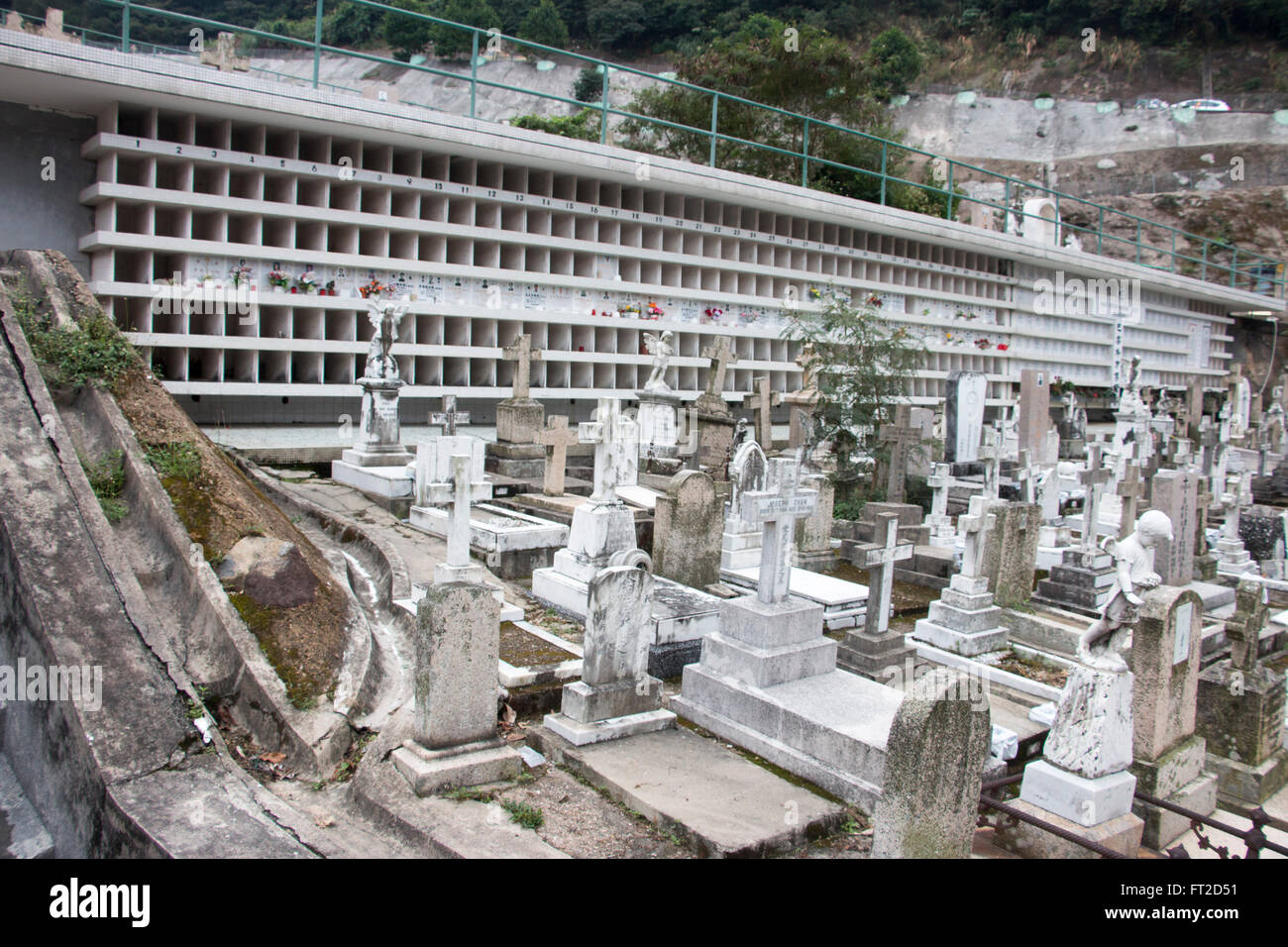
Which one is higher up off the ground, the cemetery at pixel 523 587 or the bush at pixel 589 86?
the bush at pixel 589 86

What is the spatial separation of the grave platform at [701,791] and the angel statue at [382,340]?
6.58 m

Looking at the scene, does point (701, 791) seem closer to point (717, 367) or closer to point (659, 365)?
point (659, 365)

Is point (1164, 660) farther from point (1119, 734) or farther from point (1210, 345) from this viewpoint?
point (1210, 345)

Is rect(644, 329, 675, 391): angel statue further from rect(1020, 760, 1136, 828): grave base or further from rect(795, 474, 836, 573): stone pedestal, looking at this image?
rect(1020, 760, 1136, 828): grave base

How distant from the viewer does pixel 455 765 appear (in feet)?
13.8

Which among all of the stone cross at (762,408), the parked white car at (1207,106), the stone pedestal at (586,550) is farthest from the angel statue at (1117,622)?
the parked white car at (1207,106)

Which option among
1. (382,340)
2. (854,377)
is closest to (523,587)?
(382,340)

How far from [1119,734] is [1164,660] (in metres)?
0.75

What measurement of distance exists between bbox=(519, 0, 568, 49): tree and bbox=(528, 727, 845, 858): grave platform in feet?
147

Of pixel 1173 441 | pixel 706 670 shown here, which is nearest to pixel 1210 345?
pixel 1173 441

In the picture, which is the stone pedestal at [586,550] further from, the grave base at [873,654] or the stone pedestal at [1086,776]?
the stone pedestal at [1086,776]

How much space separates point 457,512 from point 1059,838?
389cm

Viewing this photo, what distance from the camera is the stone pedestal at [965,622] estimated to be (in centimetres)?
724

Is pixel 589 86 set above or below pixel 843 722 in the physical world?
above
